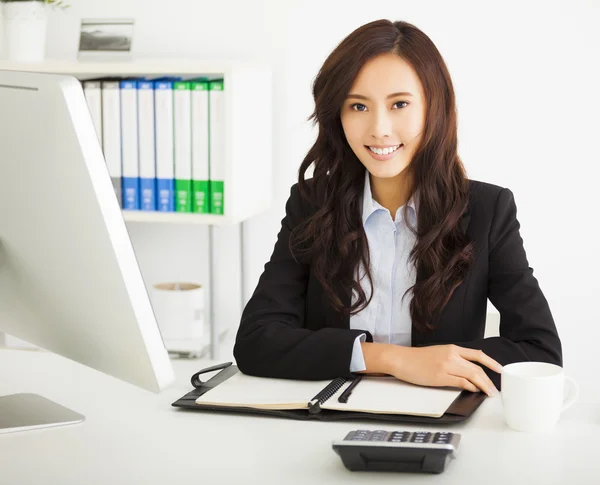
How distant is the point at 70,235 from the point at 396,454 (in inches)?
18.6

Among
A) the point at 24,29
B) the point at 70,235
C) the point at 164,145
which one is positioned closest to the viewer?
the point at 70,235

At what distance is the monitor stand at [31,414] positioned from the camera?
1.30m

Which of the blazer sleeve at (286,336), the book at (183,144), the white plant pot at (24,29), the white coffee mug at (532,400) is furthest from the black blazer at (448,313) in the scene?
the white plant pot at (24,29)

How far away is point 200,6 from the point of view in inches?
114

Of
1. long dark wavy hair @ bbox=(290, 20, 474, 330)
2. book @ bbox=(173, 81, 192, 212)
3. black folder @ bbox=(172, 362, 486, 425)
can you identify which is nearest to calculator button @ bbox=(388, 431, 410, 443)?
black folder @ bbox=(172, 362, 486, 425)

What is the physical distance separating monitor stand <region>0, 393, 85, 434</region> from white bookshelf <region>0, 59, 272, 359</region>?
4.17 ft

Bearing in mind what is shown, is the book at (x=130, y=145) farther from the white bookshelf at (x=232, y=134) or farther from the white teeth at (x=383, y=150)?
the white teeth at (x=383, y=150)

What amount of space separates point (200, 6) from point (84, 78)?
17.2 inches

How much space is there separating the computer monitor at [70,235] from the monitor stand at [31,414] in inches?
4.9

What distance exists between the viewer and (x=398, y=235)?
6.01 ft

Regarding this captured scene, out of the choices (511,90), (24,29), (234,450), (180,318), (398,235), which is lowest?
(180,318)

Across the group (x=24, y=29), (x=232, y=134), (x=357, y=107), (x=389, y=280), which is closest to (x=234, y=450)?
(x=389, y=280)

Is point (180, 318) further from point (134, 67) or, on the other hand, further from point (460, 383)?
point (460, 383)

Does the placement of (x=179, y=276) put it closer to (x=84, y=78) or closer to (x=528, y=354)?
(x=84, y=78)
